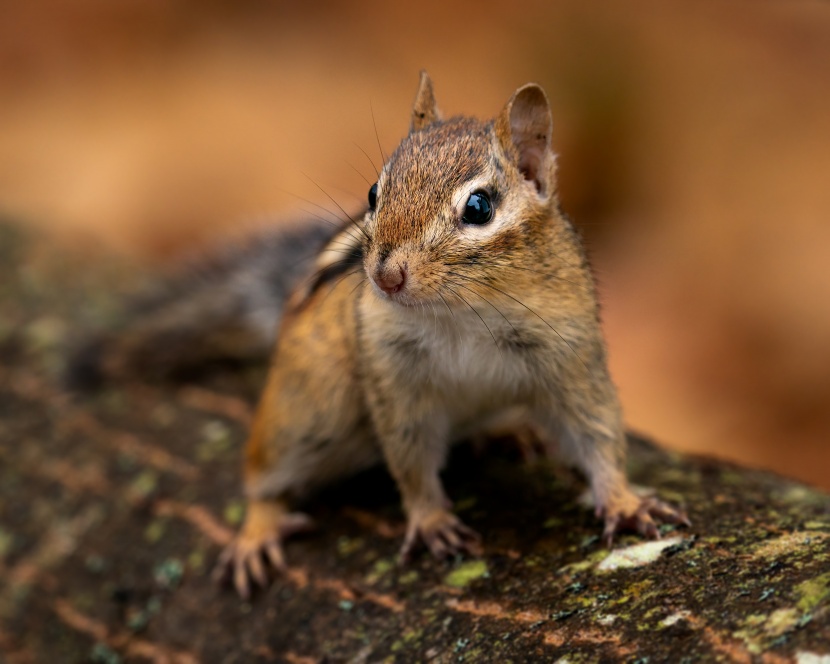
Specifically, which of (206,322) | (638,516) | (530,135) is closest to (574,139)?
(206,322)

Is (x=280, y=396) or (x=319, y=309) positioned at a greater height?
(x=319, y=309)

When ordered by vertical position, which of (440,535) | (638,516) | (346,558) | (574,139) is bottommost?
(346,558)

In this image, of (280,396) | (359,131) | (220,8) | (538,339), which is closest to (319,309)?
(280,396)

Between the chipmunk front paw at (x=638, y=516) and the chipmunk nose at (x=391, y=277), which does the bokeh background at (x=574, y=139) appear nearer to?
the chipmunk nose at (x=391, y=277)

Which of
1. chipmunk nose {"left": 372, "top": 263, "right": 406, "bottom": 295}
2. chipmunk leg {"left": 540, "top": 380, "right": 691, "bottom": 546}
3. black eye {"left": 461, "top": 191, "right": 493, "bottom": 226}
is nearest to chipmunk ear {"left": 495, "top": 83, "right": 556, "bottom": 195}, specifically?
black eye {"left": 461, "top": 191, "right": 493, "bottom": 226}

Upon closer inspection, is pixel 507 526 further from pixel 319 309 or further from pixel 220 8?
pixel 220 8

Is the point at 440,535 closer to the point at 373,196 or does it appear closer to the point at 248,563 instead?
the point at 248,563

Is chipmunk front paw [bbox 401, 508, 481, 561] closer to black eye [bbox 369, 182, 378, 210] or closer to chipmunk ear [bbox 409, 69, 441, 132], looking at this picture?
black eye [bbox 369, 182, 378, 210]
